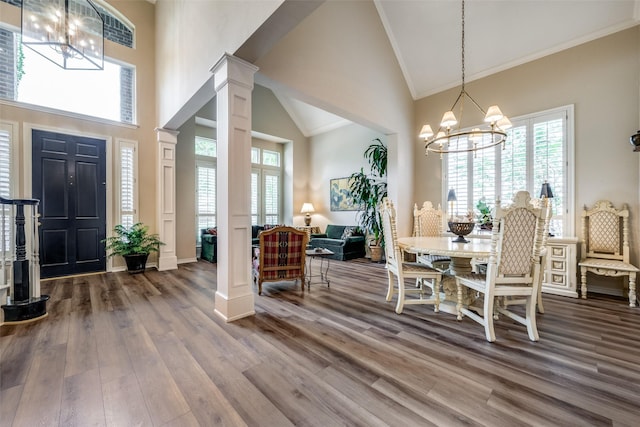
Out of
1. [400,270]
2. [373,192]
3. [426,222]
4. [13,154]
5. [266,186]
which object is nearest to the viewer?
[400,270]

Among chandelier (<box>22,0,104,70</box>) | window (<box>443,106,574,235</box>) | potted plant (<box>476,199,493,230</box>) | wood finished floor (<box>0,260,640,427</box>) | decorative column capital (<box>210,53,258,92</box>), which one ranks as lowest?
wood finished floor (<box>0,260,640,427</box>)

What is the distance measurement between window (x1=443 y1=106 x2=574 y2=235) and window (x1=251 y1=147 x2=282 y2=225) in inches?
194

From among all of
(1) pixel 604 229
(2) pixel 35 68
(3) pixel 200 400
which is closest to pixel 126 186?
(2) pixel 35 68

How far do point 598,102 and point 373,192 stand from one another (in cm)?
375

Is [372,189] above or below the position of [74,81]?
below

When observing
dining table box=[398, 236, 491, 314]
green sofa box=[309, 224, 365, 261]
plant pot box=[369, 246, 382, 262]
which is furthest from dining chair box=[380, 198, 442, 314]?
green sofa box=[309, 224, 365, 261]

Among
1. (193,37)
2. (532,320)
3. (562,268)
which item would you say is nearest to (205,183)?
(193,37)

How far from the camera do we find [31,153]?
13.0 feet

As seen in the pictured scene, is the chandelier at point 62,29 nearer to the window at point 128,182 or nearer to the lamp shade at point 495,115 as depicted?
the window at point 128,182

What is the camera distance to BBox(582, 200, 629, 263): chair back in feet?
11.2

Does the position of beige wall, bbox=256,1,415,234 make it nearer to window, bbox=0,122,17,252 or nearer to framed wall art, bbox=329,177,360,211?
framed wall art, bbox=329,177,360,211

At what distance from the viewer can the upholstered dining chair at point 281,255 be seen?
348cm

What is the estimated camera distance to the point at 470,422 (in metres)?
1.36

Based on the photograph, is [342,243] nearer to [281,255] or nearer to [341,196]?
[341,196]
